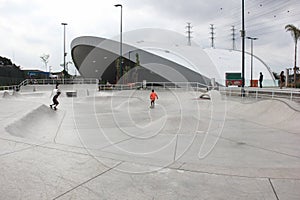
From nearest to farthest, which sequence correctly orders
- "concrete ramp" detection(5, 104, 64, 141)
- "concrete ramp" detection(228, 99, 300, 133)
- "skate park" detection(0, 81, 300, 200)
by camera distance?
"skate park" detection(0, 81, 300, 200)
"concrete ramp" detection(5, 104, 64, 141)
"concrete ramp" detection(228, 99, 300, 133)

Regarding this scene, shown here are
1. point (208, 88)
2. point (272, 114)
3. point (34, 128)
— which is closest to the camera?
point (34, 128)

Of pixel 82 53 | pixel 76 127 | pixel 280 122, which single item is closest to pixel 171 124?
pixel 76 127

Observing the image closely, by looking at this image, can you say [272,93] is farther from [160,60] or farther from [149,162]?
[160,60]

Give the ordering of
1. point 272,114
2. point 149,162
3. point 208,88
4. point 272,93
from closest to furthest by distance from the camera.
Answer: point 149,162 < point 272,114 < point 272,93 < point 208,88

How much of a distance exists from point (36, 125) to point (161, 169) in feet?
21.4

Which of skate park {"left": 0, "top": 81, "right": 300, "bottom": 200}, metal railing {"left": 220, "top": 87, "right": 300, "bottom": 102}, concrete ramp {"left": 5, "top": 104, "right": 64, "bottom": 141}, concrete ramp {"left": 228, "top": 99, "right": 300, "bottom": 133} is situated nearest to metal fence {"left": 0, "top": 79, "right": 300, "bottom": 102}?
metal railing {"left": 220, "top": 87, "right": 300, "bottom": 102}

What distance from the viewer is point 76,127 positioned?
350 inches

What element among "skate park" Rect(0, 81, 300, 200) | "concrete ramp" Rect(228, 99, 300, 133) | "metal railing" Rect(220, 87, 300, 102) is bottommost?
"skate park" Rect(0, 81, 300, 200)

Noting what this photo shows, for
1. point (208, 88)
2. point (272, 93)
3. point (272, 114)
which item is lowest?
point (272, 114)

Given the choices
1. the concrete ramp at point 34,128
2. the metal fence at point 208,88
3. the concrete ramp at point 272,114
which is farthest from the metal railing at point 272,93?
the concrete ramp at point 34,128

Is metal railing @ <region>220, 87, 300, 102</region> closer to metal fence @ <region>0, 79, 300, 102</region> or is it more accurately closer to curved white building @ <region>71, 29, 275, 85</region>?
metal fence @ <region>0, 79, 300, 102</region>

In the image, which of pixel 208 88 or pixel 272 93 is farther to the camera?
pixel 208 88

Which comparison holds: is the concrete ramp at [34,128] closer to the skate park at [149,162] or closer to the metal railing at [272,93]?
the skate park at [149,162]

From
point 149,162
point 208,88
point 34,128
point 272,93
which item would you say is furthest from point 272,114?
point 208,88
